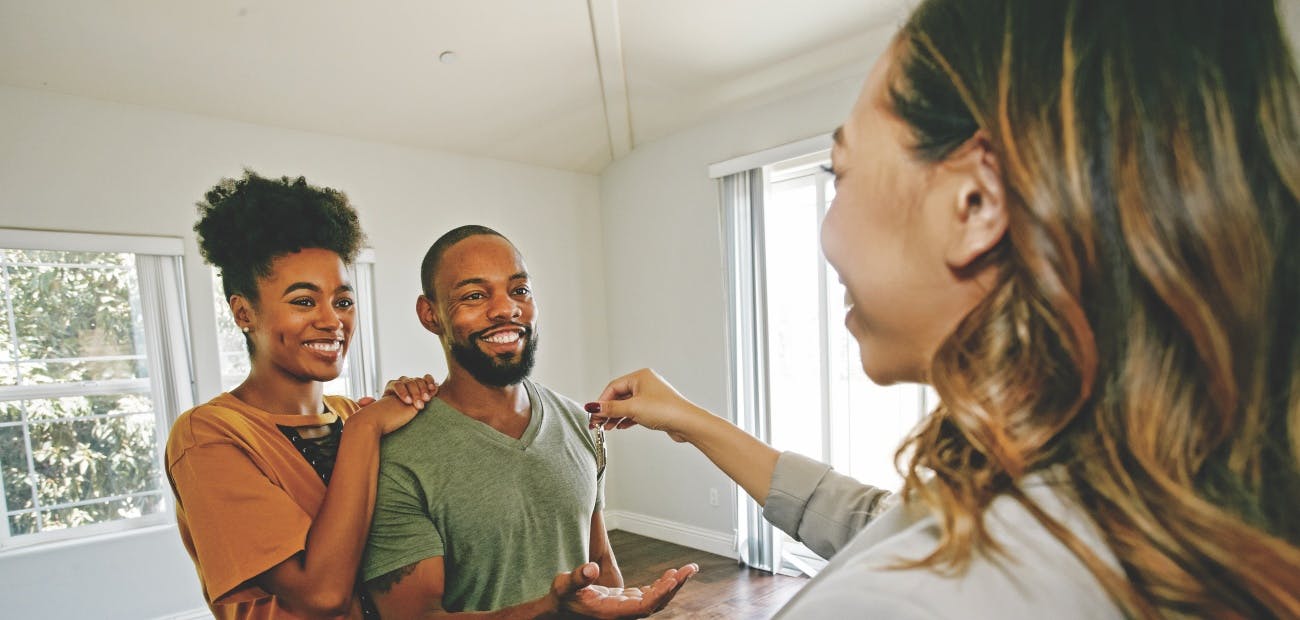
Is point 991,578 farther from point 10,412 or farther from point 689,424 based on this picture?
point 10,412

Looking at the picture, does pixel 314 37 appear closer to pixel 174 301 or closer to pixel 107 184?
pixel 107 184

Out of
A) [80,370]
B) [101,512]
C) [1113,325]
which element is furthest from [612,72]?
[101,512]

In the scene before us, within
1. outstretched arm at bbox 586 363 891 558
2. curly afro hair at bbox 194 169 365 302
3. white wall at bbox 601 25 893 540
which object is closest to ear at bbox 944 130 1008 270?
outstretched arm at bbox 586 363 891 558

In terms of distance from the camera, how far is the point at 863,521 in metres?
0.99

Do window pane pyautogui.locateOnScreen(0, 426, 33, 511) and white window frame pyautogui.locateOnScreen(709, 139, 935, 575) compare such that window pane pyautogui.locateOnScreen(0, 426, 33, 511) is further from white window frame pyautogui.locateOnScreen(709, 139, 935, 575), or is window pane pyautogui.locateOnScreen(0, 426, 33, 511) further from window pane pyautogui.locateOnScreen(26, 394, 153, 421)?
white window frame pyautogui.locateOnScreen(709, 139, 935, 575)

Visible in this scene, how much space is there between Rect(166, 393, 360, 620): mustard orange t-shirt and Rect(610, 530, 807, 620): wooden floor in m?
2.71

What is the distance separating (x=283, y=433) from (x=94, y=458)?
2.99 meters

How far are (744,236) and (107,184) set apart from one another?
3.71 m

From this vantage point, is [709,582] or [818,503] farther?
[709,582]

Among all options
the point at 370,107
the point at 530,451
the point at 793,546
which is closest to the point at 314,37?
the point at 370,107

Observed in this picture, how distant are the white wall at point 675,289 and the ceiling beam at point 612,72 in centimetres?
28

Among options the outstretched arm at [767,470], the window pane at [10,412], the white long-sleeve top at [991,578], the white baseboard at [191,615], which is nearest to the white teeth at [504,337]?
the outstretched arm at [767,470]

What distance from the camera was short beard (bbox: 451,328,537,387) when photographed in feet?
4.83

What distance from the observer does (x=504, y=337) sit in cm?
148
